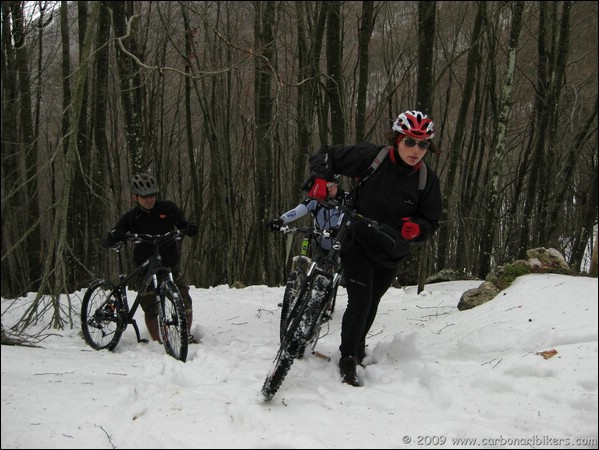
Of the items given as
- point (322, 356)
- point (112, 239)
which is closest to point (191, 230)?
point (112, 239)

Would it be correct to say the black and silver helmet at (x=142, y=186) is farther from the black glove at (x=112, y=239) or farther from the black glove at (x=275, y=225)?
the black glove at (x=275, y=225)

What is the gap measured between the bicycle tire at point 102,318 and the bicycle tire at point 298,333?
266 centimetres

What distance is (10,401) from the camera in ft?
7.77

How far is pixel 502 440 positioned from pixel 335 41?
823cm

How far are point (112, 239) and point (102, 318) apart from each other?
0.87m

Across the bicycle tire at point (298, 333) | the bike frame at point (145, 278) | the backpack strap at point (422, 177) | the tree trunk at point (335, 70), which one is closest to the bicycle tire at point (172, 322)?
the bike frame at point (145, 278)

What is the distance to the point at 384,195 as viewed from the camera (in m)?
3.79

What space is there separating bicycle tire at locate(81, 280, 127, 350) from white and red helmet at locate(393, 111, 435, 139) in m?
3.58

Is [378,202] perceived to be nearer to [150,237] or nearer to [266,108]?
[150,237]

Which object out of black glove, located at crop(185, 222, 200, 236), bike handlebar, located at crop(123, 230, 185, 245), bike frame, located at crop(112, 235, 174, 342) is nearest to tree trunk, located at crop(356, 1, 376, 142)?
black glove, located at crop(185, 222, 200, 236)

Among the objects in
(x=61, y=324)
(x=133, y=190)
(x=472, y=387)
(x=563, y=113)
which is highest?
(x=563, y=113)

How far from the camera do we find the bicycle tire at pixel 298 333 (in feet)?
10.5

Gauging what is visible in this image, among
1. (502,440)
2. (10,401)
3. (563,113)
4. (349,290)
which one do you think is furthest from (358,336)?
(563,113)

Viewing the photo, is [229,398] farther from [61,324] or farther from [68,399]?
[61,324]
